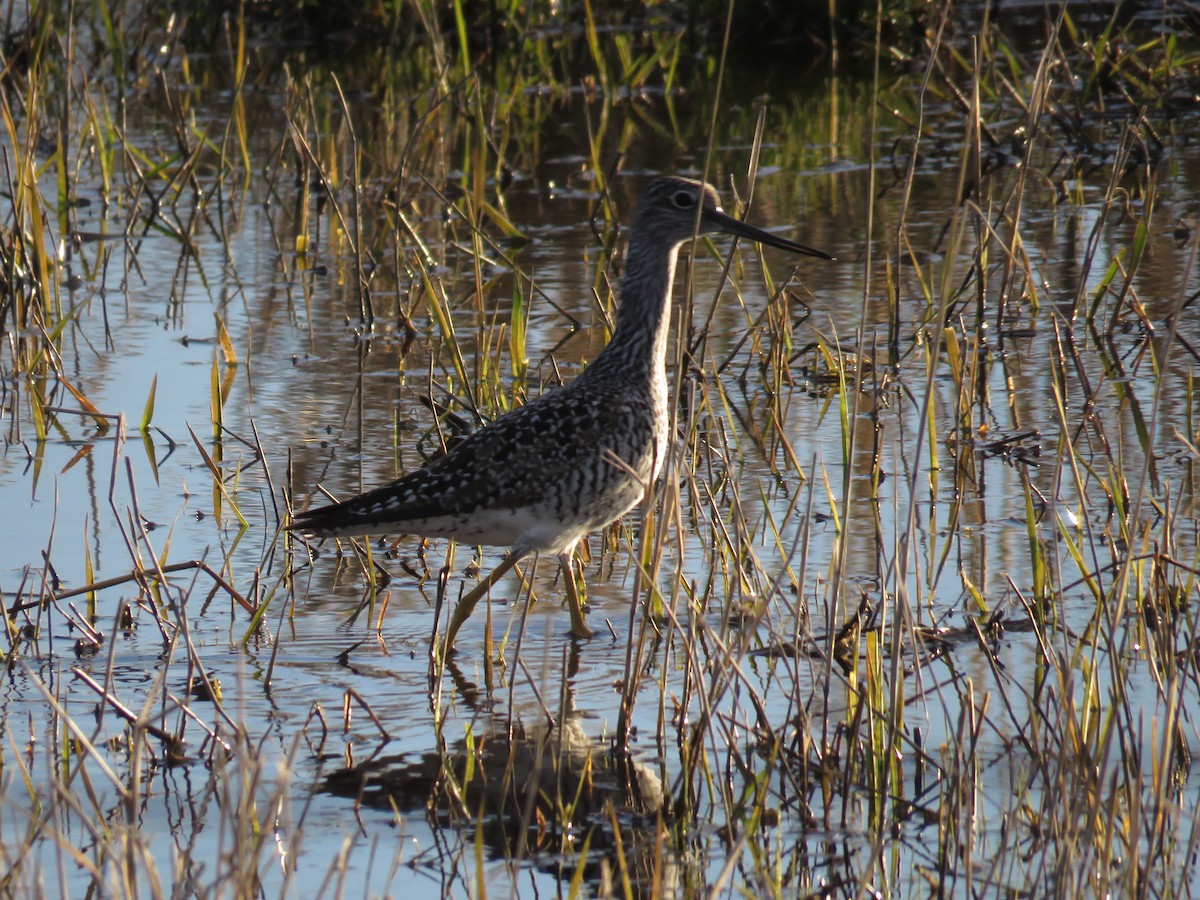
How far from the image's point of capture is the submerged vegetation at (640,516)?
4.37 m

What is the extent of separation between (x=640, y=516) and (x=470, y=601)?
47.4 inches

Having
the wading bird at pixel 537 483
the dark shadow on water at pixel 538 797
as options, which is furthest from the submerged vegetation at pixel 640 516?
the wading bird at pixel 537 483

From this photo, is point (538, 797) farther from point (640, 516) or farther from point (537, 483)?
point (640, 516)

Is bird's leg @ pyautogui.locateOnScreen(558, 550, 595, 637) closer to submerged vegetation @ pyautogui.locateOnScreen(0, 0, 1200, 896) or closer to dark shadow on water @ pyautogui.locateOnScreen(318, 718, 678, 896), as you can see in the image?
submerged vegetation @ pyautogui.locateOnScreen(0, 0, 1200, 896)

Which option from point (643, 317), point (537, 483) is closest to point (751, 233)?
point (643, 317)

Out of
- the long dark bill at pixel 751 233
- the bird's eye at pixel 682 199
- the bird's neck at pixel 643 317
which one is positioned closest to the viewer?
the bird's neck at pixel 643 317

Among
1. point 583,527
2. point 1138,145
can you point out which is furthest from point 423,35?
point 583,527

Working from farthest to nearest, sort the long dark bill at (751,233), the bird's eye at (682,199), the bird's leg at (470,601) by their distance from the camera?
the bird's eye at (682,199), the long dark bill at (751,233), the bird's leg at (470,601)

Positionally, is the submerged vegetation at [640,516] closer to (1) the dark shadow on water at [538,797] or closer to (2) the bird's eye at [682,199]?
(1) the dark shadow on water at [538,797]

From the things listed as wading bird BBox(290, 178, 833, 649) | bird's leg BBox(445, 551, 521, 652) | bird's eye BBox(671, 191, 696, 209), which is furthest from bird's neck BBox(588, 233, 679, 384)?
bird's leg BBox(445, 551, 521, 652)

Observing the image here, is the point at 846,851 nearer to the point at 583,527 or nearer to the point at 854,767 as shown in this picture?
the point at 854,767

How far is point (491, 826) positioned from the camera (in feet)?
15.3

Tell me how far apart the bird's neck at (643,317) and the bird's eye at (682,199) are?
199 mm

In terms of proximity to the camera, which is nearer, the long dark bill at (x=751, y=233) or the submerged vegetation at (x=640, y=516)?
the submerged vegetation at (x=640, y=516)
